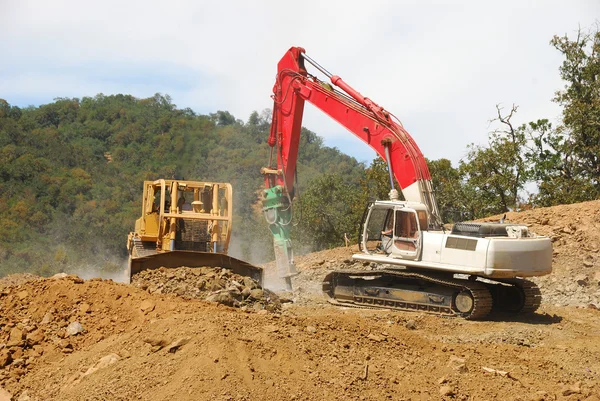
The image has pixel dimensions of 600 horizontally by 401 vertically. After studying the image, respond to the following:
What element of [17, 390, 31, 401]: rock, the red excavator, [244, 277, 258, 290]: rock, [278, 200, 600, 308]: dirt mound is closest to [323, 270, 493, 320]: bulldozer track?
the red excavator

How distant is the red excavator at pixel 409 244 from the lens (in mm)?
12062

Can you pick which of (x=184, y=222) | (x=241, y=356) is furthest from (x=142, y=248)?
(x=241, y=356)

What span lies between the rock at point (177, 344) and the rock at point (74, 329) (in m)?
2.58

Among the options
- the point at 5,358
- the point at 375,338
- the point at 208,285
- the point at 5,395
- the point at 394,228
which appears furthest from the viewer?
the point at 394,228

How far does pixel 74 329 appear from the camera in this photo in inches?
378

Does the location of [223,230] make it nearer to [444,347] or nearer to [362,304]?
[362,304]

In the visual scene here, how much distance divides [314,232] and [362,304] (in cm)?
2115

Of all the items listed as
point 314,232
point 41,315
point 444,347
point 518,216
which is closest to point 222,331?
point 444,347

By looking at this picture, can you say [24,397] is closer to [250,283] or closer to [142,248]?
[250,283]

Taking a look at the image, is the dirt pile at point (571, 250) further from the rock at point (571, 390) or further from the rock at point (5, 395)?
the rock at point (5, 395)

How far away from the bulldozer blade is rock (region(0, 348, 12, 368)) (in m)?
3.88

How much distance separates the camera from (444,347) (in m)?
9.14

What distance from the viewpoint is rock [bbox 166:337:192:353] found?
7.40m

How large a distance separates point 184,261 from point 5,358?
4619 millimetres
